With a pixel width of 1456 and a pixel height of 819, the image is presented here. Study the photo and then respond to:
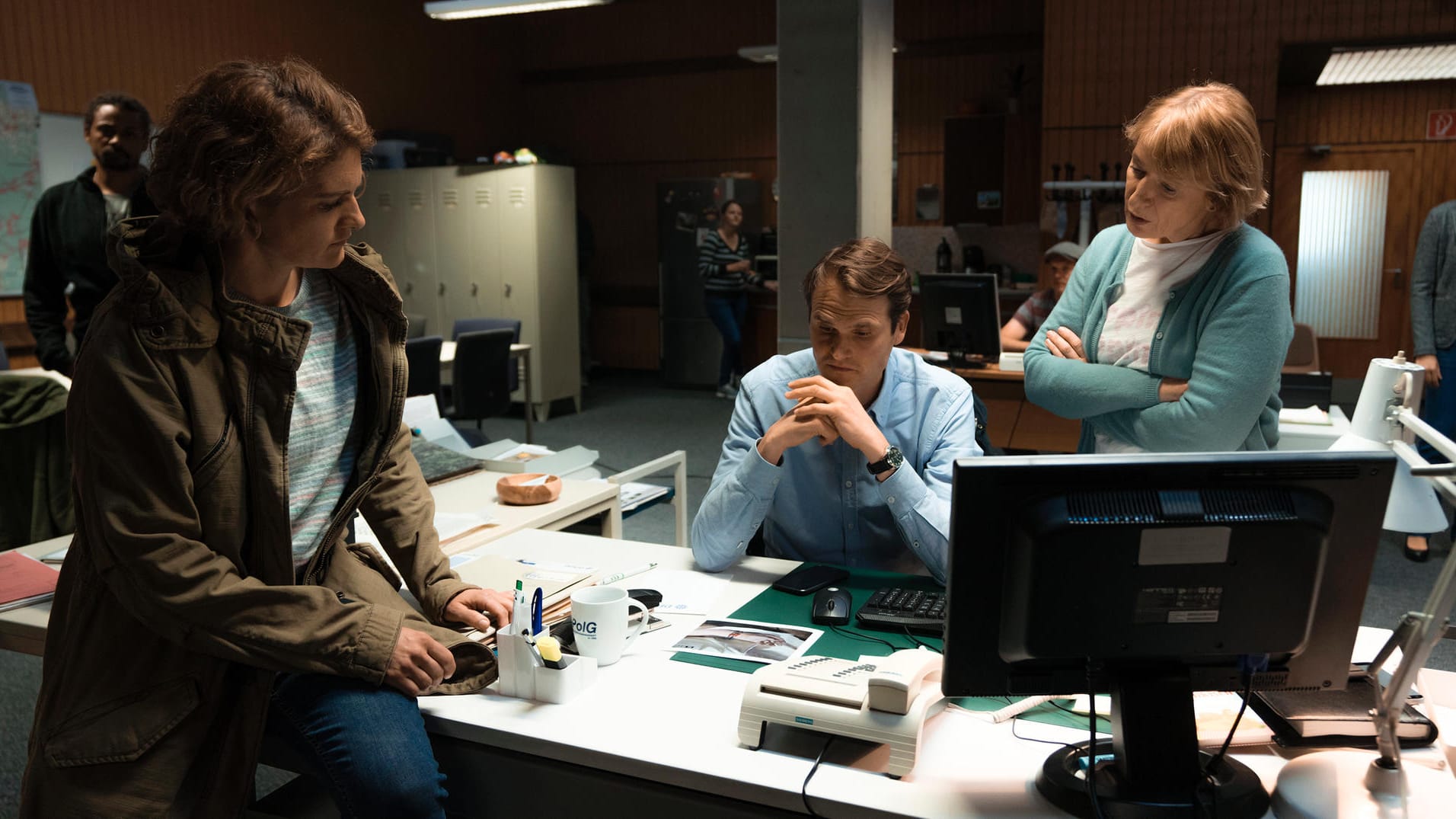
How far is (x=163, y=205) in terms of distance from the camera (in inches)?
57.6

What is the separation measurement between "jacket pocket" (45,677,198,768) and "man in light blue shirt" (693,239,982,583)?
0.97 m

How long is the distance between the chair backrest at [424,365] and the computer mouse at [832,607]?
3599 mm

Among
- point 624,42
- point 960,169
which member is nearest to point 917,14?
point 960,169

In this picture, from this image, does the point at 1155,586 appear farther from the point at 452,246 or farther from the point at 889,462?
the point at 452,246

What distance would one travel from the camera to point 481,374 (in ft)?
18.9

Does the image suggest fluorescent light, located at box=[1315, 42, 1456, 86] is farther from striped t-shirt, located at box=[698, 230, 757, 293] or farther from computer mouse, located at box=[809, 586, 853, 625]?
computer mouse, located at box=[809, 586, 853, 625]

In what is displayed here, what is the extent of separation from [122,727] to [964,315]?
452 cm

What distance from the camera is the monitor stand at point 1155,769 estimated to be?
1194 mm

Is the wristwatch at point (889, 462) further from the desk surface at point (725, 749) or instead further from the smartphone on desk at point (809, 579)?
the desk surface at point (725, 749)

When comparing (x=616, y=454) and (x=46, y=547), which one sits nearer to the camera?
(x=46, y=547)

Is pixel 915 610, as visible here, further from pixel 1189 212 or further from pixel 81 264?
pixel 81 264

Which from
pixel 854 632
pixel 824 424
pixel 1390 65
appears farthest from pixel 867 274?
pixel 1390 65

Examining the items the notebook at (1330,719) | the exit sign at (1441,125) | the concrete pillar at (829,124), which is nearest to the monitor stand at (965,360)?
the concrete pillar at (829,124)

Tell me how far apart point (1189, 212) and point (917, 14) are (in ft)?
25.4
